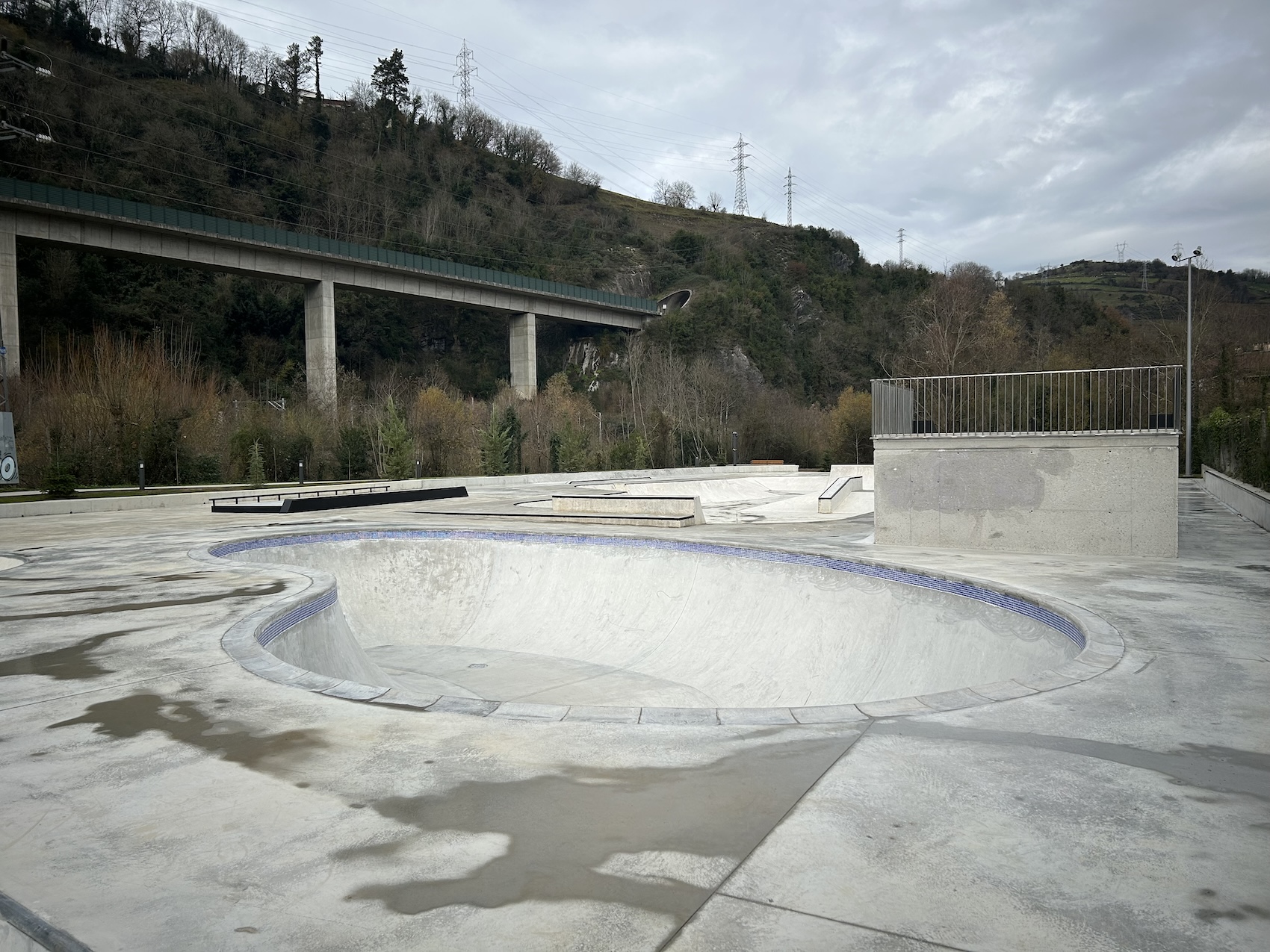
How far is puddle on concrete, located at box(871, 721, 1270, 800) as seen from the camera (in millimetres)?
3709

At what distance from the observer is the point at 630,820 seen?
10.9ft

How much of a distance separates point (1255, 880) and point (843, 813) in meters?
1.36

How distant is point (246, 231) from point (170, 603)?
41.2 meters

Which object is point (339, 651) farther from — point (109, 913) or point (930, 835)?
point (930, 835)

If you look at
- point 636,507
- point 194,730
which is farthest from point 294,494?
point 194,730

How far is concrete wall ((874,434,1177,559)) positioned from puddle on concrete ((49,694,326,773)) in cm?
1040

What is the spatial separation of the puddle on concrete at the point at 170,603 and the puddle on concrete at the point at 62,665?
4.68 feet

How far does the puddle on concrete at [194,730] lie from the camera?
13.6 feet

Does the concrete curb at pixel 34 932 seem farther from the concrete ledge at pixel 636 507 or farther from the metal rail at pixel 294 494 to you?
the metal rail at pixel 294 494

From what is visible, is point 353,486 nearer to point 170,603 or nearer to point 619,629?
point 619,629

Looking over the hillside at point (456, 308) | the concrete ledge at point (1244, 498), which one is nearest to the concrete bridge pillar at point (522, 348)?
the hillside at point (456, 308)

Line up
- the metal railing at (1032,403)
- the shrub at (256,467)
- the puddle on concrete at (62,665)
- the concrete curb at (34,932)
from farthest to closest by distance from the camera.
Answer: the shrub at (256,467) < the metal railing at (1032,403) < the puddle on concrete at (62,665) < the concrete curb at (34,932)

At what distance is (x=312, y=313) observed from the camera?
49375 millimetres

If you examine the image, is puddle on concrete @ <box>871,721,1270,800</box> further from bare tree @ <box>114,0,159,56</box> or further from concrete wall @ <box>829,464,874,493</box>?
bare tree @ <box>114,0,159,56</box>
